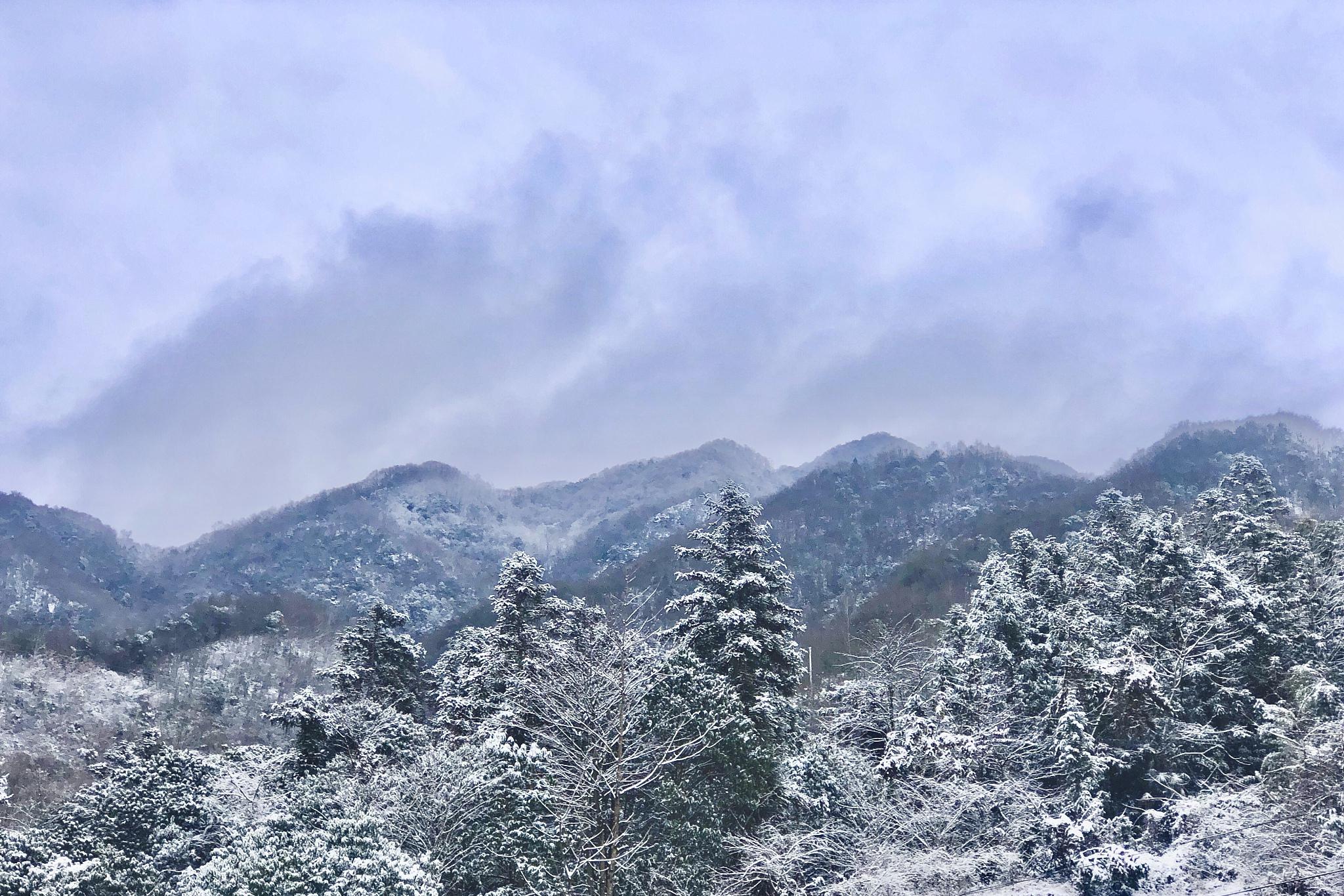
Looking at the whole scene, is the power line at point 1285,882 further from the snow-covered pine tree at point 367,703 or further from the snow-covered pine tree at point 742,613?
the snow-covered pine tree at point 367,703

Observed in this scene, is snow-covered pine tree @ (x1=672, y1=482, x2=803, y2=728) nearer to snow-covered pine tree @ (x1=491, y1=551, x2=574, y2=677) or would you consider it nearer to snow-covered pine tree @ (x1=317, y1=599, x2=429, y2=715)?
snow-covered pine tree @ (x1=491, y1=551, x2=574, y2=677)

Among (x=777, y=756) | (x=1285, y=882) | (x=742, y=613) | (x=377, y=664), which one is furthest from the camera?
(x=377, y=664)

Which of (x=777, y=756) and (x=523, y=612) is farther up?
(x=523, y=612)

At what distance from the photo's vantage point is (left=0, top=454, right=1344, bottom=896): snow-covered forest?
18.9 m

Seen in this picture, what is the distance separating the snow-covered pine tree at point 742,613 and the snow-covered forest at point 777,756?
0.09 meters

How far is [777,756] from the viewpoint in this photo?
70.4ft

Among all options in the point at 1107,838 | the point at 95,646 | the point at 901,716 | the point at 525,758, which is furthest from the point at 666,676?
the point at 95,646

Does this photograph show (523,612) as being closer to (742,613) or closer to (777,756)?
(742,613)

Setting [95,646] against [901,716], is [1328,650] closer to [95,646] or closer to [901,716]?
[901,716]

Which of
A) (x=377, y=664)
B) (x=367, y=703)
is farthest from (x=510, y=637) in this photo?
(x=377, y=664)

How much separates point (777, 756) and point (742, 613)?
3.66 m

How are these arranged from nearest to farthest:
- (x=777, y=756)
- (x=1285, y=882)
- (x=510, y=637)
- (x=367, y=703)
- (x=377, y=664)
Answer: (x=1285, y=882) → (x=777, y=756) → (x=510, y=637) → (x=367, y=703) → (x=377, y=664)

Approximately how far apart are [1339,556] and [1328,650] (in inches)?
220

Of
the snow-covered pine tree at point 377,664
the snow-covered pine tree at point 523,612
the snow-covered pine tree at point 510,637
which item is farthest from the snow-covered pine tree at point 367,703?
the snow-covered pine tree at point 523,612
